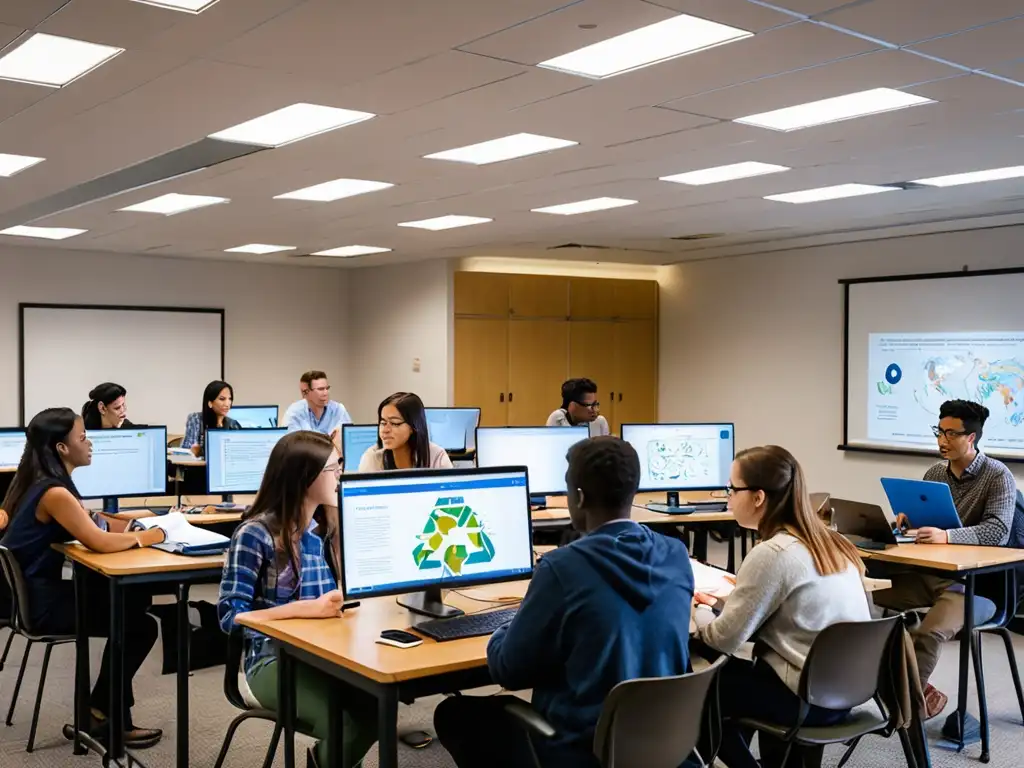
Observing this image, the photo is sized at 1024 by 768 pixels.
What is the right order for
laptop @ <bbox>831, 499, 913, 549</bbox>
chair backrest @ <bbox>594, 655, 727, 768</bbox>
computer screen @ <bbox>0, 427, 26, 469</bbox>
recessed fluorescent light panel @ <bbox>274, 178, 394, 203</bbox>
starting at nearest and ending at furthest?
chair backrest @ <bbox>594, 655, 727, 768</bbox>, laptop @ <bbox>831, 499, 913, 549</bbox>, computer screen @ <bbox>0, 427, 26, 469</bbox>, recessed fluorescent light panel @ <bbox>274, 178, 394, 203</bbox>

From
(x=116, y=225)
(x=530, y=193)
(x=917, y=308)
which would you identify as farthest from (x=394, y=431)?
(x=917, y=308)

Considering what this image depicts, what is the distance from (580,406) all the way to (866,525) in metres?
2.33

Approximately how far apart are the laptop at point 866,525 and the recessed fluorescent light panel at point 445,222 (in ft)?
12.5

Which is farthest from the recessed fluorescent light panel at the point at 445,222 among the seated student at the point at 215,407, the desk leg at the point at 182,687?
the desk leg at the point at 182,687

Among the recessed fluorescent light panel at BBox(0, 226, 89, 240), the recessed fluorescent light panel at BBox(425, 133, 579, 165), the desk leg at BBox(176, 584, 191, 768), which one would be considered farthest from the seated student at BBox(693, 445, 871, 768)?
the recessed fluorescent light panel at BBox(0, 226, 89, 240)

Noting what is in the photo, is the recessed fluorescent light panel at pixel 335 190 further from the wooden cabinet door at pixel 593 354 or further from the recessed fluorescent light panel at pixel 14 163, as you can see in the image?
the wooden cabinet door at pixel 593 354

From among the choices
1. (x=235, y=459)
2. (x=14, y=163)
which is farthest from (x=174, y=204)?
(x=235, y=459)

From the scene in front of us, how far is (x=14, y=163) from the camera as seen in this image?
5777mm

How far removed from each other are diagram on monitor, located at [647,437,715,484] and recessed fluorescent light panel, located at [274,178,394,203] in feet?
7.41

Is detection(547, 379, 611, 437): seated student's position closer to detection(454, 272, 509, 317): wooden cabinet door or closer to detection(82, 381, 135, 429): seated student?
detection(82, 381, 135, 429): seated student

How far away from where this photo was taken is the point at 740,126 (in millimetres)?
4727

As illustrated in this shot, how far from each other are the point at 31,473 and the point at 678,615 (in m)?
2.65

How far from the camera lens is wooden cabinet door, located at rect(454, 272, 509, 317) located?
1040 centimetres

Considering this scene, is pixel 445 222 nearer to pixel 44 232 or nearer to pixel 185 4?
pixel 44 232
